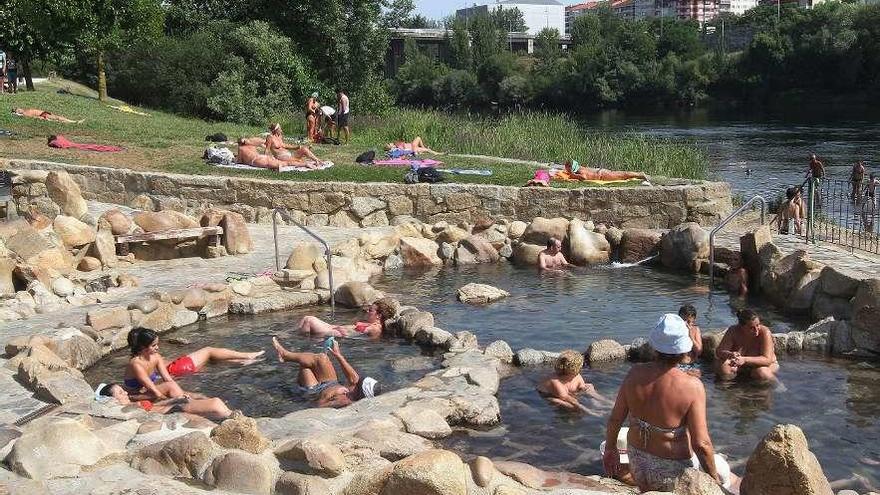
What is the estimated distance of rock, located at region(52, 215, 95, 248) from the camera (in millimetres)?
14000

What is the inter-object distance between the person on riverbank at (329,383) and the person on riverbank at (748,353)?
3.60 m

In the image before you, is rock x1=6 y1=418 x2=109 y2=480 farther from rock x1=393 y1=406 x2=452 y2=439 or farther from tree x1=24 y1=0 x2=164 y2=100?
tree x1=24 y1=0 x2=164 y2=100

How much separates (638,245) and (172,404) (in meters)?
9.86

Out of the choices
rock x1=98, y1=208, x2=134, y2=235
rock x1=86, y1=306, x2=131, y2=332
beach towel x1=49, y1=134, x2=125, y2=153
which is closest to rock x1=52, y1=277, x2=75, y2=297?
rock x1=86, y1=306, x2=131, y2=332

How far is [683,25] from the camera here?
92.8 metres

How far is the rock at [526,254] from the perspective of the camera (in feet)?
54.8

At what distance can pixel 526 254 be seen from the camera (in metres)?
16.8

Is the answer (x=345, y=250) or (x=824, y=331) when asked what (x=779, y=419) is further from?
(x=345, y=250)

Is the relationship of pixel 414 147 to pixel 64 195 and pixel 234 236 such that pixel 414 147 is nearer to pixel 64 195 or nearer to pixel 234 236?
pixel 234 236

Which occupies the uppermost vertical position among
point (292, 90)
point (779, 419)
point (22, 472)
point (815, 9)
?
point (815, 9)

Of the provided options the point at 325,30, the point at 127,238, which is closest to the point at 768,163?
the point at 325,30

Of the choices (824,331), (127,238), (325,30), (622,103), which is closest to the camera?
(824,331)

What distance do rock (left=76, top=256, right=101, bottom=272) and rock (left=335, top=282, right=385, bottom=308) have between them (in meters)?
3.49

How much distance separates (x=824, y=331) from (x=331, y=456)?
7.13 m
